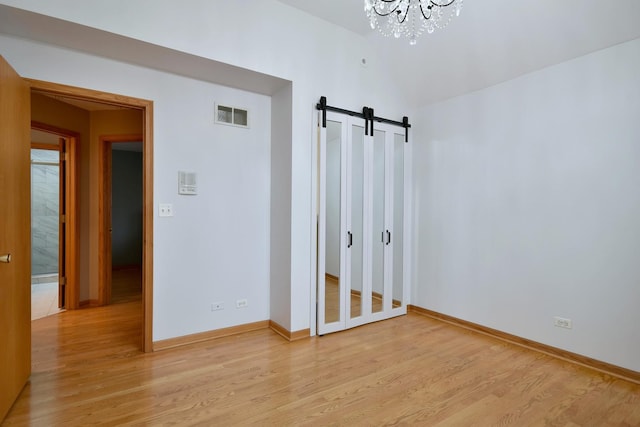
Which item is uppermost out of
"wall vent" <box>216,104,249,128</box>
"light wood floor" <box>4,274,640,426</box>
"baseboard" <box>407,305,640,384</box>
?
"wall vent" <box>216,104,249,128</box>

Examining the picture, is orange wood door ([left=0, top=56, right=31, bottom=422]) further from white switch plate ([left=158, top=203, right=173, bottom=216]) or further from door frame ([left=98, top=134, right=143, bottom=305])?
door frame ([left=98, top=134, right=143, bottom=305])

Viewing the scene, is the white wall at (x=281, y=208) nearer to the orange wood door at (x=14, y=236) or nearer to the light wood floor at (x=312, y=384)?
the light wood floor at (x=312, y=384)

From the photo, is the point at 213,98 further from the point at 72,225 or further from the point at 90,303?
the point at 90,303

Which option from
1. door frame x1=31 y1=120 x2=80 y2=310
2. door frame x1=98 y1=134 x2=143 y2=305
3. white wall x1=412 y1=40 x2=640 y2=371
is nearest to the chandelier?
white wall x1=412 y1=40 x2=640 y2=371

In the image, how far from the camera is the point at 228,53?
2758 millimetres

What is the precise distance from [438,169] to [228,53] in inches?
105

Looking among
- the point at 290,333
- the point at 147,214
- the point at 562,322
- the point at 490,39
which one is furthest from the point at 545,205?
the point at 147,214

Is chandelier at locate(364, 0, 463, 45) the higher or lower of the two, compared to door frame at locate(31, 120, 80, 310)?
higher

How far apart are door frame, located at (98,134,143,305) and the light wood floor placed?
3.02 feet

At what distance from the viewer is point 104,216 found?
4.24 meters

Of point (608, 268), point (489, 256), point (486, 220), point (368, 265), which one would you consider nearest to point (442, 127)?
point (486, 220)

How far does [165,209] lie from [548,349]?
380 centimetres

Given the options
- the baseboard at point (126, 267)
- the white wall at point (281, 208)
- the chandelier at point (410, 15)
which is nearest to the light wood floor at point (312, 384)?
the white wall at point (281, 208)

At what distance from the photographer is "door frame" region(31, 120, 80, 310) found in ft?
13.1
